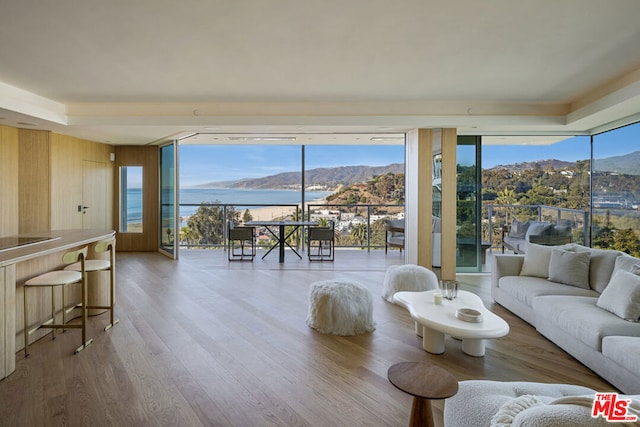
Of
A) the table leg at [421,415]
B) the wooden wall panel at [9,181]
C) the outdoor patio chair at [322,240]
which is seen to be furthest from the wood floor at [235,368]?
the wooden wall panel at [9,181]

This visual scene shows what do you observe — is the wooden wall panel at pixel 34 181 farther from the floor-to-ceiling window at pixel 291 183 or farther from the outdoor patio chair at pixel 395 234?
the outdoor patio chair at pixel 395 234

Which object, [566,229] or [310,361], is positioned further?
[566,229]

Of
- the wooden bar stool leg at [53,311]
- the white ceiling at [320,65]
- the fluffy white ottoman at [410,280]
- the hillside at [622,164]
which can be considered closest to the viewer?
the white ceiling at [320,65]

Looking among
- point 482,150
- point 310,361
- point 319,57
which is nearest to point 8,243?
point 310,361

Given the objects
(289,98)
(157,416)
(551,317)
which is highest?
(289,98)

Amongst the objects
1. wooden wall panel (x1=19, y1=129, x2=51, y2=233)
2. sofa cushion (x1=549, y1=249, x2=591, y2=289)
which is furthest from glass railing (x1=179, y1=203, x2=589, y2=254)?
sofa cushion (x1=549, y1=249, x2=591, y2=289)

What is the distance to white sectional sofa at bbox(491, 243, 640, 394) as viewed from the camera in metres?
2.38

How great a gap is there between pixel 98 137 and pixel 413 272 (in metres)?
6.14

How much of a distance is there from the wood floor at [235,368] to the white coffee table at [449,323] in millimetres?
105

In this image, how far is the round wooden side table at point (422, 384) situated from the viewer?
1514 millimetres

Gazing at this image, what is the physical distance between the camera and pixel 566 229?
18.7 feet

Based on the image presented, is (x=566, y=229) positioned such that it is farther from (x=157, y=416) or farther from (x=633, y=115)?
(x=157, y=416)

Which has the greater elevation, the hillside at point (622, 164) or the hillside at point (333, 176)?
the hillside at point (333, 176)

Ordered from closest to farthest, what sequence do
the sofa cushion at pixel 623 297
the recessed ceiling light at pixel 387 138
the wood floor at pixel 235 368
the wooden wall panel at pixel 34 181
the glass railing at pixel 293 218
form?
the wood floor at pixel 235 368, the sofa cushion at pixel 623 297, the wooden wall panel at pixel 34 181, the recessed ceiling light at pixel 387 138, the glass railing at pixel 293 218
